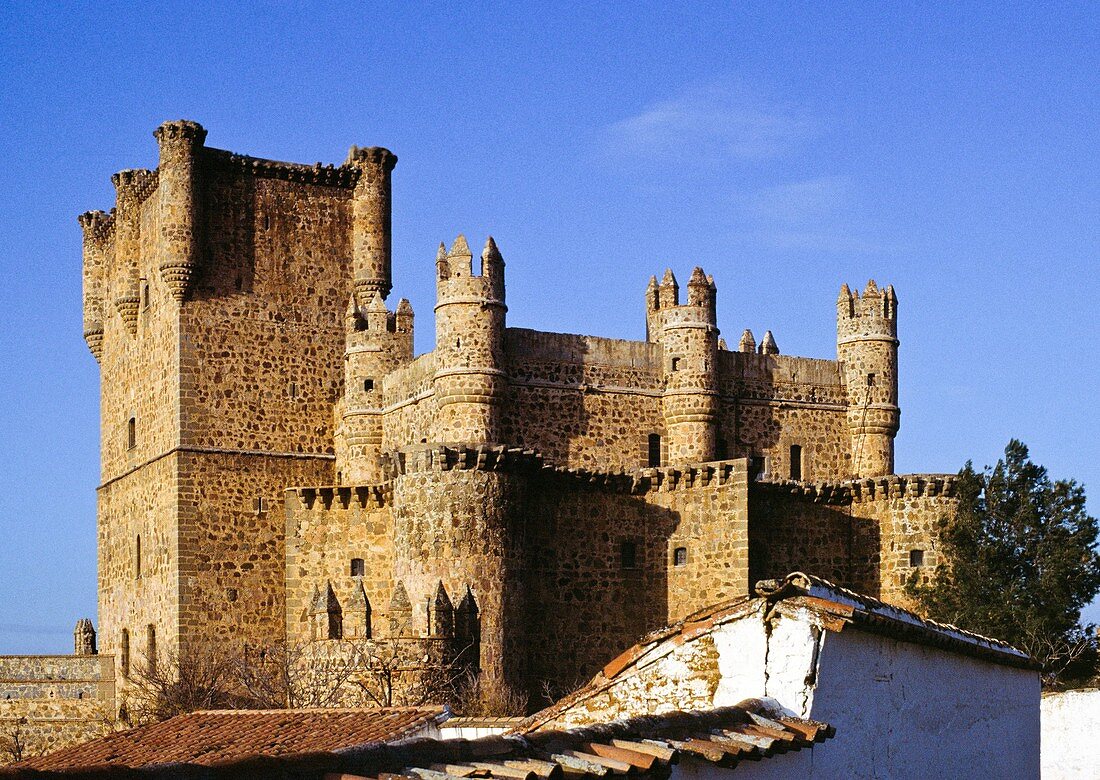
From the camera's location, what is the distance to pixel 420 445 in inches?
1277

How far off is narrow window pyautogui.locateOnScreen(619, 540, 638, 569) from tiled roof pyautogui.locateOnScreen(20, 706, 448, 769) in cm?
1428

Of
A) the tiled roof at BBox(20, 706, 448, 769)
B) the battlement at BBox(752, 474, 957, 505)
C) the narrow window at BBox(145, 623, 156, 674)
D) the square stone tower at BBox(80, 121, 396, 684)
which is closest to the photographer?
the tiled roof at BBox(20, 706, 448, 769)

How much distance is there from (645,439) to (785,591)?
26.0 metres

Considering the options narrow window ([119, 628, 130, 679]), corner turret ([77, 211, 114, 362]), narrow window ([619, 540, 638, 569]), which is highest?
corner turret ([77, 211, 114, 362])

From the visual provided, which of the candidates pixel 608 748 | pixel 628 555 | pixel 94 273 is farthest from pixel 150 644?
pixel 608 748

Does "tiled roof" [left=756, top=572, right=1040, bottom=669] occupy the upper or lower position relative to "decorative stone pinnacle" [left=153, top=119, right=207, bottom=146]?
lower

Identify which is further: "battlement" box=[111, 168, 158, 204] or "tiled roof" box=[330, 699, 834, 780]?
"battlement" box=[111, 168, 158, 204]

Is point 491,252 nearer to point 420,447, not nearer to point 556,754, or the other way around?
point 420,447

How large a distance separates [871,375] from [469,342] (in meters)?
9.01

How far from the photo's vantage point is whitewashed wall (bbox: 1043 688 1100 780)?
20141mm

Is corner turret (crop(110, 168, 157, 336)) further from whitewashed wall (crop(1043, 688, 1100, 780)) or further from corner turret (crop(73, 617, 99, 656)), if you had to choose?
whitewashed wall (crop(1043, 688, 1100, 780))

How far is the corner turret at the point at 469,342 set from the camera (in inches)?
1361

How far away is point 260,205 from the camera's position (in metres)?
40.9

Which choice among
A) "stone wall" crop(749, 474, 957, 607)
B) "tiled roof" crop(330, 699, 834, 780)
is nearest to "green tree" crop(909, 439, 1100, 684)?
"stone wall" crop(749, 474, 957, 607)
